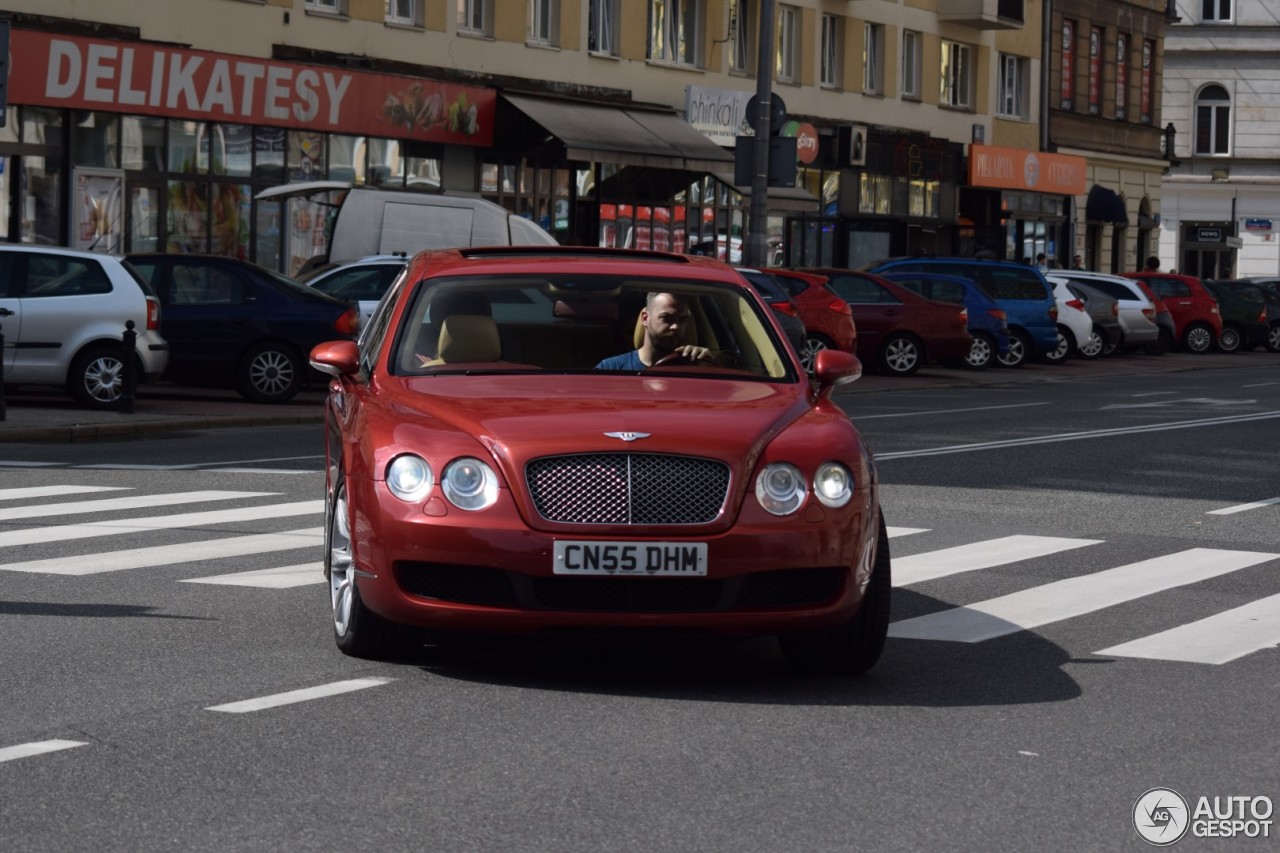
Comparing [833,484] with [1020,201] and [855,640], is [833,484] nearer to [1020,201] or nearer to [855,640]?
[855,640]

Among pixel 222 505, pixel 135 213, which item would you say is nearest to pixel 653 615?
pixel 222 505

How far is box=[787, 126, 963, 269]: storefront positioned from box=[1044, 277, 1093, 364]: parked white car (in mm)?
7602

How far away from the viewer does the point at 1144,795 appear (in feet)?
19.7

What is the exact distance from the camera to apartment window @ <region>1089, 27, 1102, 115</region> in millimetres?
59188

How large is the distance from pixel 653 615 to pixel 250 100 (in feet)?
85.4

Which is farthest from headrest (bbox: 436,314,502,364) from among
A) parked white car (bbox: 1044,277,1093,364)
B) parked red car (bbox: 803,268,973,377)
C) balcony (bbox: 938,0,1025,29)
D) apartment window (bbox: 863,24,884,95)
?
balcony (bbox: 938,0,1025,29)

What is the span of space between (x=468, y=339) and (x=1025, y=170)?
1864 inches

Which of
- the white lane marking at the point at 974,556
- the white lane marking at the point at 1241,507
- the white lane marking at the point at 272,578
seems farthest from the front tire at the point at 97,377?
the white lane marking at the point at 974,556

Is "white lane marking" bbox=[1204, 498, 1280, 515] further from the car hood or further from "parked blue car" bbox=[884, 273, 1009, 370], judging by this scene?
"parked blue car" bbox=[884, 273, 1009, 370]

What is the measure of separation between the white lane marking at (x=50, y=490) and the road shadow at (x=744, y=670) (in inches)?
244

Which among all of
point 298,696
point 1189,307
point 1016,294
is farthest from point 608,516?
point 1189,307

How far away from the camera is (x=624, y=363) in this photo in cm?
866

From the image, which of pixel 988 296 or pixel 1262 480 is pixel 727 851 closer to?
pixel 1262 480

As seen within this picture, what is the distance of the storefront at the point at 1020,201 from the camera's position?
5344 centimetres
